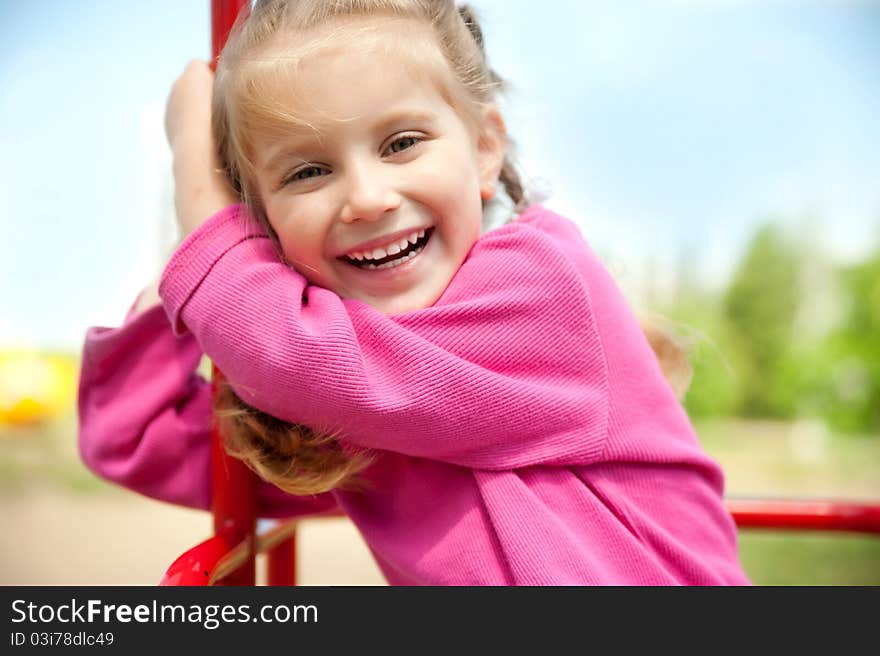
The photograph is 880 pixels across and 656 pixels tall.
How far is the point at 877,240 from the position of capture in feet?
13.5

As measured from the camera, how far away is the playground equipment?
599 millimetres

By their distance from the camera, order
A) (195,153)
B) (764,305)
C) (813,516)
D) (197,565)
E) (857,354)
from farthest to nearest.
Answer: (764,305), (857,354), (813,516), (195,153), (197,565)

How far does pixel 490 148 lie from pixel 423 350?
219 millimetres

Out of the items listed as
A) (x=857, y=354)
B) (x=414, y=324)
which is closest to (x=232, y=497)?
(x=414, y=324)

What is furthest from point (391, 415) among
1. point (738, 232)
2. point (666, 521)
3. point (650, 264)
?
point (738, 232)

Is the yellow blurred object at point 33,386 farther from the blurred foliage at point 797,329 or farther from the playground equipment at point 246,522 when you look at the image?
the playground equipment at point 246,522

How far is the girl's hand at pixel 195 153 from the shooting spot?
66 cm

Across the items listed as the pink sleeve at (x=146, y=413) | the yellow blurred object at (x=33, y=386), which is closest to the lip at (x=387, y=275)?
the pink sleeve at (x=146, y=413)

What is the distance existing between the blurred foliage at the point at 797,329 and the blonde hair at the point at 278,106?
355cm

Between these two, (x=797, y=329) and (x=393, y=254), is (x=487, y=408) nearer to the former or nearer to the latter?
(x=393, y=254)

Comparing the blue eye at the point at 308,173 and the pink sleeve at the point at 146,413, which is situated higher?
the blue eye at the point at 308,173

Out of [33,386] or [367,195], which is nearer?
[367,195]

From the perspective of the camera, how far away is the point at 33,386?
414 centimetres
